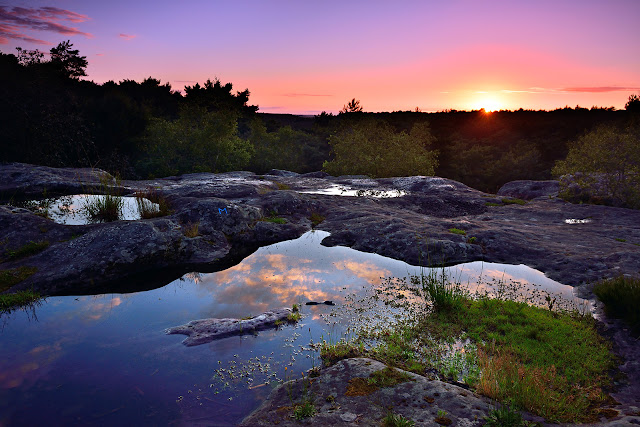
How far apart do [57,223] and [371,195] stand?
1215 cm

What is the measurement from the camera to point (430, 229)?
1116 centimetres

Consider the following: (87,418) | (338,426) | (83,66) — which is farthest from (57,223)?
(83,66)

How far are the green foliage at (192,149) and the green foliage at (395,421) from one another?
2463 centimetres

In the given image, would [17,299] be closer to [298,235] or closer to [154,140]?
[298,235]

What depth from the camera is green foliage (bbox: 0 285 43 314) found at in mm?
6695

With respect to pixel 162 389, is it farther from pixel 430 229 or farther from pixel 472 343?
pixel 430 229

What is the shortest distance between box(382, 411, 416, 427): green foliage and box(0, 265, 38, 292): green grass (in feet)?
25.9

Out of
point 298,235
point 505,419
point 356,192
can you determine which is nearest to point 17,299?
point 298,235

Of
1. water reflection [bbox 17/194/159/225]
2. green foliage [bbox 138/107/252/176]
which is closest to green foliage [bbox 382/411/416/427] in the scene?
water reflection [bbox 17/194/159/225]

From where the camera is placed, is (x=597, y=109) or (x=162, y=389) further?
(x=597, y=109)

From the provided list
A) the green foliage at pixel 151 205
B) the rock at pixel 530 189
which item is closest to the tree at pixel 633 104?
the rock at pixel 530 189

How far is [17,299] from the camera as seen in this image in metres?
6.87

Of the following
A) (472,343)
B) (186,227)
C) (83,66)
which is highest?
(83,66)

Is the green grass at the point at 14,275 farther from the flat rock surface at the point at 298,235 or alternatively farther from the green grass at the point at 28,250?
the green grass at the point at 28,250
